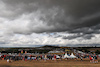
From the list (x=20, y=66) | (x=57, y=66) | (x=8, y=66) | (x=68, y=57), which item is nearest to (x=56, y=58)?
(x=68, y=57)

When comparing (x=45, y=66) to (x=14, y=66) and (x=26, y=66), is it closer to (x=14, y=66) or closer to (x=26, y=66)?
(x=26, y=66)

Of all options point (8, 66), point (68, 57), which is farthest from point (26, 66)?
point (68, 57)

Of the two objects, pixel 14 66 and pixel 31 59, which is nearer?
pixel 14 66

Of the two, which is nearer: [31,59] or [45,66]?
[45,66]

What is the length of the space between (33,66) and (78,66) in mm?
15546

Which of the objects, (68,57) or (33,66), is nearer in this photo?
(33,66)

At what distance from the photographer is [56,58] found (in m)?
40.6

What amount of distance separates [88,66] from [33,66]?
19.1 m

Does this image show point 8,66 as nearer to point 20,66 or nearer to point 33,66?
point 20,66

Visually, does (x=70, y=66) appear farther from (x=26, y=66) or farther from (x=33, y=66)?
(x=26, y=66)

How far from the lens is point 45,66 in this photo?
29.4m

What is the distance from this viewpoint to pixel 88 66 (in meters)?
29.7

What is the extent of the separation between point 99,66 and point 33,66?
2292 cm

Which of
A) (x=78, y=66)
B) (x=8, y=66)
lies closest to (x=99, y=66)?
(x=78, y=66)
